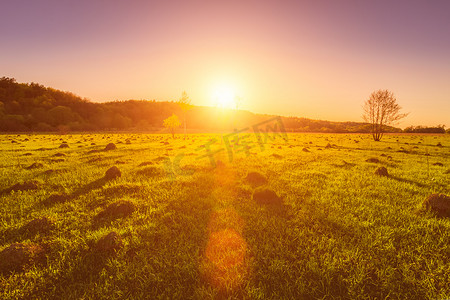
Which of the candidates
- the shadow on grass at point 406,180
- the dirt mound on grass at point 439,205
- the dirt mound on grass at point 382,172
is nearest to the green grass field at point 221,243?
the dirt mound on grass at point 439,205

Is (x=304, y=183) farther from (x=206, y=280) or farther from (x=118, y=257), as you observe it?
(x=118, y=257)

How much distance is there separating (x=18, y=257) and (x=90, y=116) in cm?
8704

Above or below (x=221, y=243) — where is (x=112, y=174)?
above

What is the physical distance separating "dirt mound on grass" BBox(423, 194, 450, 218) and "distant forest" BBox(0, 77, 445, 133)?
56.0 meters

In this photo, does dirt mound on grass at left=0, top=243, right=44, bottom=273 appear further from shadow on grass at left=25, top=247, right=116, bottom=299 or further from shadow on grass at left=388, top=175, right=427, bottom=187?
shadow on grass at left=388, top=175, right=427, bottom=187

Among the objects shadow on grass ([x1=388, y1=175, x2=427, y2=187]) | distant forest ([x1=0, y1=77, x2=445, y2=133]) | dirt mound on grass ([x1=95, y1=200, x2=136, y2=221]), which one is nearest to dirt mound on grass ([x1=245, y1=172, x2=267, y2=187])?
dirt mound on grass ([x1=95, y1=200, x2=136, y2=221])

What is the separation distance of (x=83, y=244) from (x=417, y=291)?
628 centimetres

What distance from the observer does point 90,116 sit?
74.0 m

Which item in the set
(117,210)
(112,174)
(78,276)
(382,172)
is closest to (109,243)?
(78,276)

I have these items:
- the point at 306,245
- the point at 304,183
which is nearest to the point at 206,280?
the point at 306,245

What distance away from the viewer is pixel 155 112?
95.7m

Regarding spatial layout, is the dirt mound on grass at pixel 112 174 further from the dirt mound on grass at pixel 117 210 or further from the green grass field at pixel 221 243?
the dirt mound on grass at pixel 117 210

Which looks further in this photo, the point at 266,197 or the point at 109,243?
the point at 266,197

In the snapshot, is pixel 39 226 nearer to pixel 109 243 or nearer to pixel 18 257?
pixel 18 257
